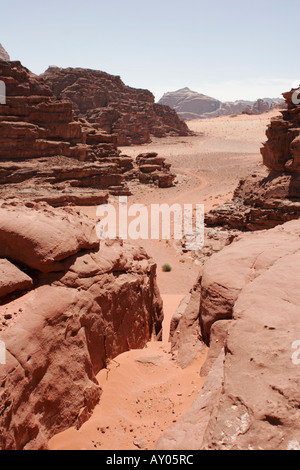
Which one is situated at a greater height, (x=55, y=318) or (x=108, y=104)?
(x=108, y=104)

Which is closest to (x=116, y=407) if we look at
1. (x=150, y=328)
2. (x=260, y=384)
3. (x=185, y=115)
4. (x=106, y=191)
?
(x=260, y=384)

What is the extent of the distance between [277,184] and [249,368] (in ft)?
47.2

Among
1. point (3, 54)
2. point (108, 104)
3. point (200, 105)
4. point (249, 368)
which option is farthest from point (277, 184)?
point (200, 105)

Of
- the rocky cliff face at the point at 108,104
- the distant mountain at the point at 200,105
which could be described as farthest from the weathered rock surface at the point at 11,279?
the distant mountain at the point at 200,105

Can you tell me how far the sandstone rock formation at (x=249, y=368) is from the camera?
113 inches

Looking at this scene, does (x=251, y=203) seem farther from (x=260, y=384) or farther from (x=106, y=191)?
(x=260, y=384)

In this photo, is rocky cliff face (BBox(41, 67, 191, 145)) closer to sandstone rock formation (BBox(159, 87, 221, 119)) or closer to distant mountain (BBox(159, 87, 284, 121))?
distant mountain (BBox(159, 87, 284, 121))

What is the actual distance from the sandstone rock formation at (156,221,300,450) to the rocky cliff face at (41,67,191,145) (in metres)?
52.1

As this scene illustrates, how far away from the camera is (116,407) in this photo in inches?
185

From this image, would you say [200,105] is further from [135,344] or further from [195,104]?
[135,344]

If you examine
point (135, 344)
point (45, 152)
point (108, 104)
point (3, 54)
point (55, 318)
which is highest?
point (3, 54)

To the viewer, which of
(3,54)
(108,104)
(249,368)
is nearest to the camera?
(249,368)

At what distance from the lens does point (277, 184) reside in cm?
1644

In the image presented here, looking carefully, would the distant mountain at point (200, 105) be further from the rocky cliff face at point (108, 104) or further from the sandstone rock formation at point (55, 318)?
the sandstone rock formation at point (55, 318)
